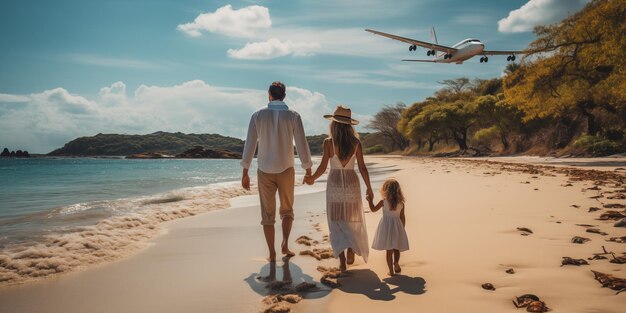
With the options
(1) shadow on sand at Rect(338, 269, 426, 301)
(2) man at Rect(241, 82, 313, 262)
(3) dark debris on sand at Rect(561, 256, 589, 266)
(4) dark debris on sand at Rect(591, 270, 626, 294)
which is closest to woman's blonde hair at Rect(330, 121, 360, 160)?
(2) man at Rect(241, 82, 313, 262)

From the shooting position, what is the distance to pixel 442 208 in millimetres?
7074

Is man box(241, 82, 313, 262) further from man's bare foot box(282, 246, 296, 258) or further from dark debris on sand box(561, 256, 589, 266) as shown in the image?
dark debris on sand box(561, 256, 589, 266)

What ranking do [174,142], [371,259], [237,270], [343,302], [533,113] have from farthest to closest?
[174,142] < [533,113] < [371,259] < [237,270] < [343,302]

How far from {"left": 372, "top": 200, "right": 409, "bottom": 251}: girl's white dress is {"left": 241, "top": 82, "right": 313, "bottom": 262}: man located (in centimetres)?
109

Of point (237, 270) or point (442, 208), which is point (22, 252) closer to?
point (237, 270)

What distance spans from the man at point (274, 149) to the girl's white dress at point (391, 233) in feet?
3.56

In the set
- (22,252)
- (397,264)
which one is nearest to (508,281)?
(397,264)

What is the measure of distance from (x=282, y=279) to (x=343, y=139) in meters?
1.56

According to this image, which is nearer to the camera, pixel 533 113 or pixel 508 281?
pixel 508 281

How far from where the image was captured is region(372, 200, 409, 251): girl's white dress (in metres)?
3.71

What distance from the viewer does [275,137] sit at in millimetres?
4355

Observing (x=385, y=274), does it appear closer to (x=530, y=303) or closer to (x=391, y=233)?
(x=391, y=233)

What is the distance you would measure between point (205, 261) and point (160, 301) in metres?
1.20

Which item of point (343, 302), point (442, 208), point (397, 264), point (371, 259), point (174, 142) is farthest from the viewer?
point (174, 142)
